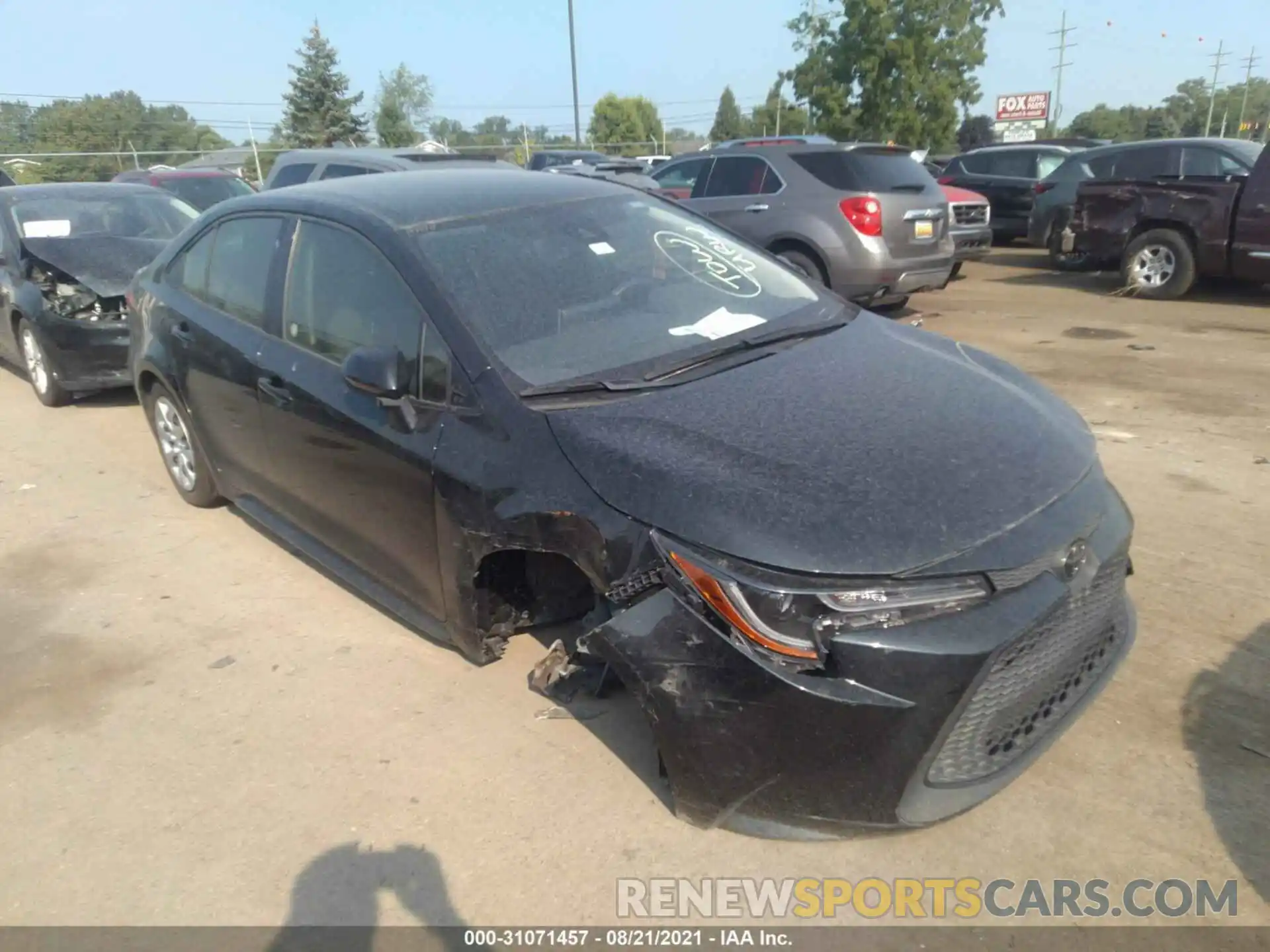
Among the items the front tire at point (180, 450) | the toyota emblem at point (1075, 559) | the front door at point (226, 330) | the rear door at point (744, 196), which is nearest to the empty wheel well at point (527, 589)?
the toyota emblem at point (1075, 559)

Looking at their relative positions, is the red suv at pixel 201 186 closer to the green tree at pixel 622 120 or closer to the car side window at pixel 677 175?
the car side window at pixel 677 175

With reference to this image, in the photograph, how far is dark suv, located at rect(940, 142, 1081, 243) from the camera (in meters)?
14.4

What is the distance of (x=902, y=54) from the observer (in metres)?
34.4

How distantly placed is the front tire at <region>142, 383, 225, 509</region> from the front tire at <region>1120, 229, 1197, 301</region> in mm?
9564

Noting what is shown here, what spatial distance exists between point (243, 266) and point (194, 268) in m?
0.62

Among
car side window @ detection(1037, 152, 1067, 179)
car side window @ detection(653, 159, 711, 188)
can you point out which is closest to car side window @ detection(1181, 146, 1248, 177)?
car side window @ detection(1037, 152, 1067, 179)

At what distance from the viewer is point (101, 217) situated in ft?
26.6

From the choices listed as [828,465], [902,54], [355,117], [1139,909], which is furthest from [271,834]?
[355,117]

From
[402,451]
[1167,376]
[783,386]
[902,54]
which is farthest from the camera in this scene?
[902,54]

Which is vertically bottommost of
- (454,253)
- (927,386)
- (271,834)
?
(271,834)

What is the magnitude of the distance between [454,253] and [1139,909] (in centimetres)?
286

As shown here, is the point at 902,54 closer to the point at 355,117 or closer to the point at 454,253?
the point at 355,117

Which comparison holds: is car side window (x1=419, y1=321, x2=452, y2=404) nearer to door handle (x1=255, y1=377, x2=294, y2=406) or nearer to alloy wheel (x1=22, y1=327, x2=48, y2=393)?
door handle (x1=255, y1=377, x2=294, y2=406)

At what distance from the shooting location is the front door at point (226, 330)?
414cm
